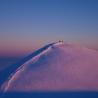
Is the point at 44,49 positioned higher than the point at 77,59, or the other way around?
the point at 44,49

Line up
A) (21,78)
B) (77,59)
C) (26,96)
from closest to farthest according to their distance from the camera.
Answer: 1. (26,96)
2. (21,78)
3. (77,59)

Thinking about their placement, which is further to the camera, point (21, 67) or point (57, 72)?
point (21, 67)

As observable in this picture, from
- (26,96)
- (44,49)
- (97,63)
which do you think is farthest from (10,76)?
(97,63)

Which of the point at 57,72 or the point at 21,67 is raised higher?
the point at 21,67

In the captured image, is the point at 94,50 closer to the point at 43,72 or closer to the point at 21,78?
the point at 43,72

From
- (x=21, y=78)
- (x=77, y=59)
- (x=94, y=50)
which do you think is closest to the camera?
(x=21, y=78)

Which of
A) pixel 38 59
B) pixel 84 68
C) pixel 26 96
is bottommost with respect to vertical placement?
pixel 26 96

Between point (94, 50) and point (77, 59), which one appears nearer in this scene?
point (77, 59)

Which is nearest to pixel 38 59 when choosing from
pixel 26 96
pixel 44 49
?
pixel 44 49
